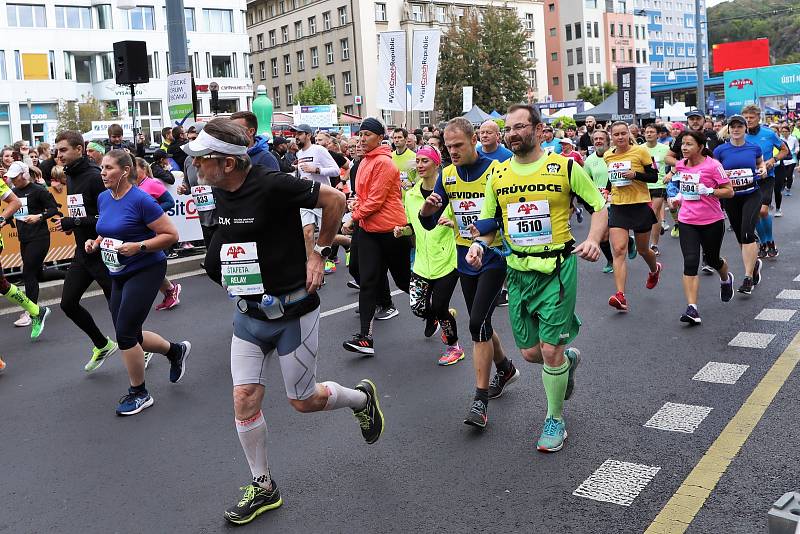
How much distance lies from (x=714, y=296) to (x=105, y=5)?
61.7 m

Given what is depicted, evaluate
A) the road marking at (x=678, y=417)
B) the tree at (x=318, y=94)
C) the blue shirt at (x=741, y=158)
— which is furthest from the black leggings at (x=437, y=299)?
the tree at (x=318, y=94)

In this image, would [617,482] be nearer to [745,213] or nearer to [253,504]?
[253,504]

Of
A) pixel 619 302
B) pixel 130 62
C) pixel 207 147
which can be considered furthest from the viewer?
pixel 130 62

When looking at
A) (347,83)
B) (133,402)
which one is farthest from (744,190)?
(347,83)

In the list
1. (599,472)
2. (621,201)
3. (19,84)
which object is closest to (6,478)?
(599,472)

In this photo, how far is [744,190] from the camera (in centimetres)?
979

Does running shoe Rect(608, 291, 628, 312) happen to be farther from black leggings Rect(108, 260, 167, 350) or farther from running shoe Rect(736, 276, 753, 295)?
black leggings Rect(108, 260, 167, 350)

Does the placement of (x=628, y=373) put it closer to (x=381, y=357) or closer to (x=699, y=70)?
(x=381, y=357)

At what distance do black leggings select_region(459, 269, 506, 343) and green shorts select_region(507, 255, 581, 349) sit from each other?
0.28m

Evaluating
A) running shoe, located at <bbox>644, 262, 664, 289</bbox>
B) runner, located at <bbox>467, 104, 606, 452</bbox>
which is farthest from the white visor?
running shoe, located at <bbox>644, 262, 664, 289</bbox>

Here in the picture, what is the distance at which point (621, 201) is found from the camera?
9523 mm

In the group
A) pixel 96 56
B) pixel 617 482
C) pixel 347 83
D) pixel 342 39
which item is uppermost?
pixel 342 39

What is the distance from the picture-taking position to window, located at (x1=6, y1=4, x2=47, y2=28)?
196ft

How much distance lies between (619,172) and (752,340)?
2658 mm
